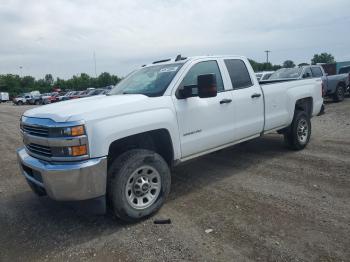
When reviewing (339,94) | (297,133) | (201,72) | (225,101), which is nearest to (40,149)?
(201,72)

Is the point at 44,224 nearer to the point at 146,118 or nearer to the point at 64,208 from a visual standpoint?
the point at 64,208

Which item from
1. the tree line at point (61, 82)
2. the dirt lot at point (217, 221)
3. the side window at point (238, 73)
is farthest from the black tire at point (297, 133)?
the tree line at point (61, 82)

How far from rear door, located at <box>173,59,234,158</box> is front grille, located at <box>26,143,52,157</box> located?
1.64m

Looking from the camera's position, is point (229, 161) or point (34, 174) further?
point (229, 161)

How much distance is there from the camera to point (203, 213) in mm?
4270

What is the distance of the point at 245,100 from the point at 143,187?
2334 mm

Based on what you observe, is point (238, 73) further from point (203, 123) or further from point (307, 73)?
point (307, 73)

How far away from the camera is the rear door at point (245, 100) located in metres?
5.39

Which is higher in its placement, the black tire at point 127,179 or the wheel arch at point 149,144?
the wheel arch at point 149,144

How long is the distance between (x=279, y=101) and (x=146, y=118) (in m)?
3.15

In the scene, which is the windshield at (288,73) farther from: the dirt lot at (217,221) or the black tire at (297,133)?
the dirt lot at (217,221)

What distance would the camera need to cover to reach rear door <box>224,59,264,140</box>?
212 inches

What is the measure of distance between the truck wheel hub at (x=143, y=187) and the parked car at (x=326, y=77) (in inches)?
422

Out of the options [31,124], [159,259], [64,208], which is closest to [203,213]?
[159,259]
